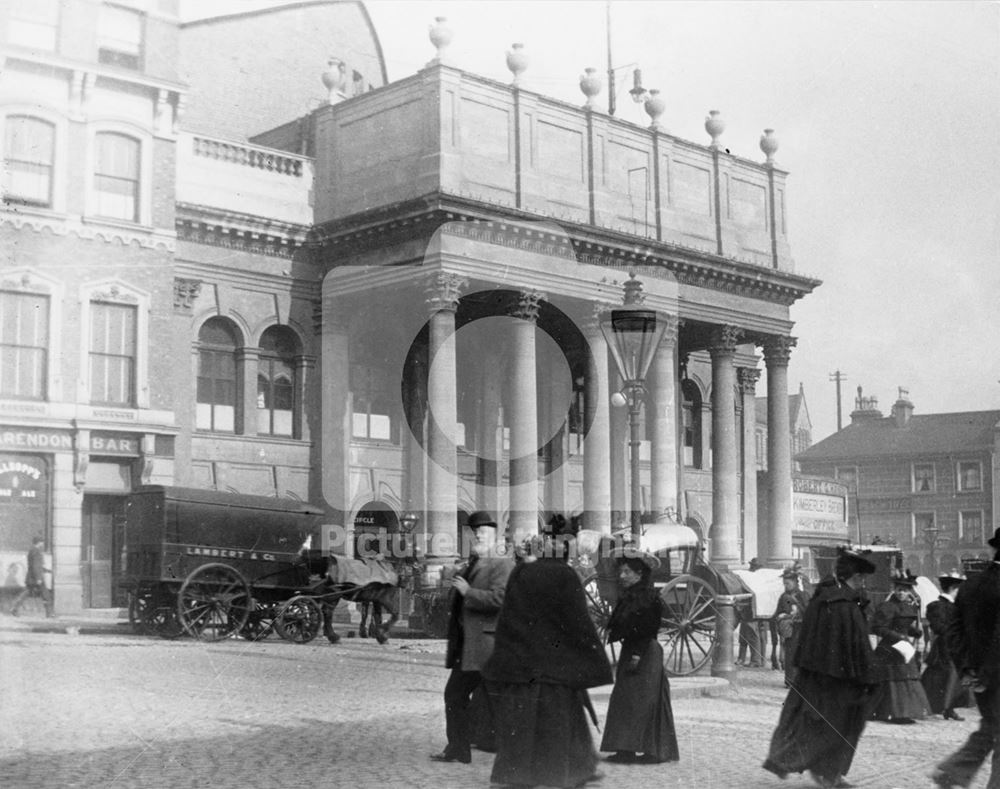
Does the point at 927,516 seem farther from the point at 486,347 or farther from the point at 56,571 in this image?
the point at 56,571

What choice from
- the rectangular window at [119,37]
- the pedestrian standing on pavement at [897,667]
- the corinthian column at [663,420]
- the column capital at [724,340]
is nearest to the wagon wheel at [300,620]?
the pedestrian standing on pavement at [897,667]

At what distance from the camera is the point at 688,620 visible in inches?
653

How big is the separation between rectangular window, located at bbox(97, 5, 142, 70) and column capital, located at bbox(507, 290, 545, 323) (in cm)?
996

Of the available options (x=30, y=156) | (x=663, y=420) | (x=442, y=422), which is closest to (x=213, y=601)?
(x=30, y=156)

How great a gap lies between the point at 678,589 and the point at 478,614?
8216 mm

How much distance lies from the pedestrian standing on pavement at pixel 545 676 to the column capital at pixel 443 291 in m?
21.8

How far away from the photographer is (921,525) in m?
68.1

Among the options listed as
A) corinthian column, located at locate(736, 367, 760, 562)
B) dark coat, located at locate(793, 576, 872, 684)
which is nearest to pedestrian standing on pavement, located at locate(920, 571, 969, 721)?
dark coat, located at locate(793, 576, 872, 684)

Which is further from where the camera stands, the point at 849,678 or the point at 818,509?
the point at 818,509

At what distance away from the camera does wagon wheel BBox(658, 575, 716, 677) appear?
54.1 ft

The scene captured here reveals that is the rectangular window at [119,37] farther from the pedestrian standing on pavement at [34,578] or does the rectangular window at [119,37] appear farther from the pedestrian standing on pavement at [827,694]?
the pedestrian standing on pavement at [827,694]

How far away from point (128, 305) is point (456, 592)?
63.1ft

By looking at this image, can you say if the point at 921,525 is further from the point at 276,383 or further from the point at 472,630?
the point at 472,630

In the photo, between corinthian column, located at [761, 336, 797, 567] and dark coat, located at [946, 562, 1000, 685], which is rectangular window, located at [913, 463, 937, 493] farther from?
dark coat, located at [946, 562, 1000, 685]
